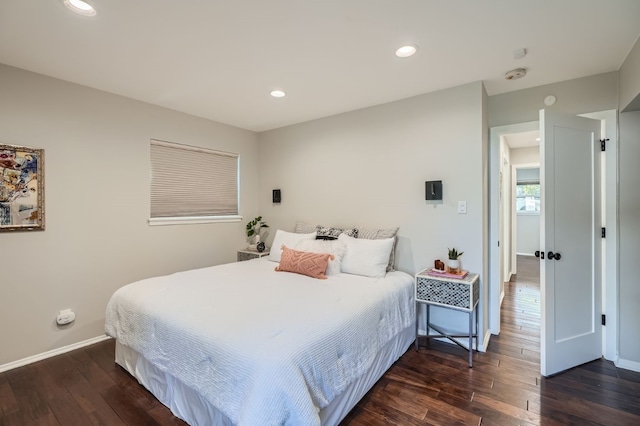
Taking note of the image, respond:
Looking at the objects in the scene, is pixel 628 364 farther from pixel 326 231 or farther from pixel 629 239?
pixel 326 231

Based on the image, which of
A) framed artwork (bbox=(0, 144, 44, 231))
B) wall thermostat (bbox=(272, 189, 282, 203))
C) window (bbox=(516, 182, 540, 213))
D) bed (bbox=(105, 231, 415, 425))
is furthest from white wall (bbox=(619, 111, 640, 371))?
window (bbox=(516, 182, 540, 213))

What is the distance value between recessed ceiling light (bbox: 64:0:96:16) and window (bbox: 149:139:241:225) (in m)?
1.69

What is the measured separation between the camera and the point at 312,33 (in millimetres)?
1963

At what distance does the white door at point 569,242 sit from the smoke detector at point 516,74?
446mm

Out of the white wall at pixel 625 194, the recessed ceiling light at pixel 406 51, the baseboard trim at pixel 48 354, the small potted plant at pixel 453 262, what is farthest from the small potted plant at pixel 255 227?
the white wall at pixel 625 194

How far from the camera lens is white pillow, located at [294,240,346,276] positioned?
2869 mm

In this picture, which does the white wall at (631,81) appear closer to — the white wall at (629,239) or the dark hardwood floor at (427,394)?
the white wall at (629,239)

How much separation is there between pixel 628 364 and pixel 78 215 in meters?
5.00

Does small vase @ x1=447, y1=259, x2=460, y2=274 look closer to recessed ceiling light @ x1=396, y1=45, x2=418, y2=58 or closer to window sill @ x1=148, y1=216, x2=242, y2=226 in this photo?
recessed ceiling light @ x1=396, y1=45, x2=418, y2=58

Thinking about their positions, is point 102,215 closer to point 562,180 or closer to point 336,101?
point 336,101

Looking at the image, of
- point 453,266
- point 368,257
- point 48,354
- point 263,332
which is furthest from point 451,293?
point 48,354

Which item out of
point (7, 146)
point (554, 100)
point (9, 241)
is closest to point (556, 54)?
point (554, 100)

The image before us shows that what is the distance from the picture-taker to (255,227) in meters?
4.41

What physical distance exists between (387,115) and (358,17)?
5.07 ft
